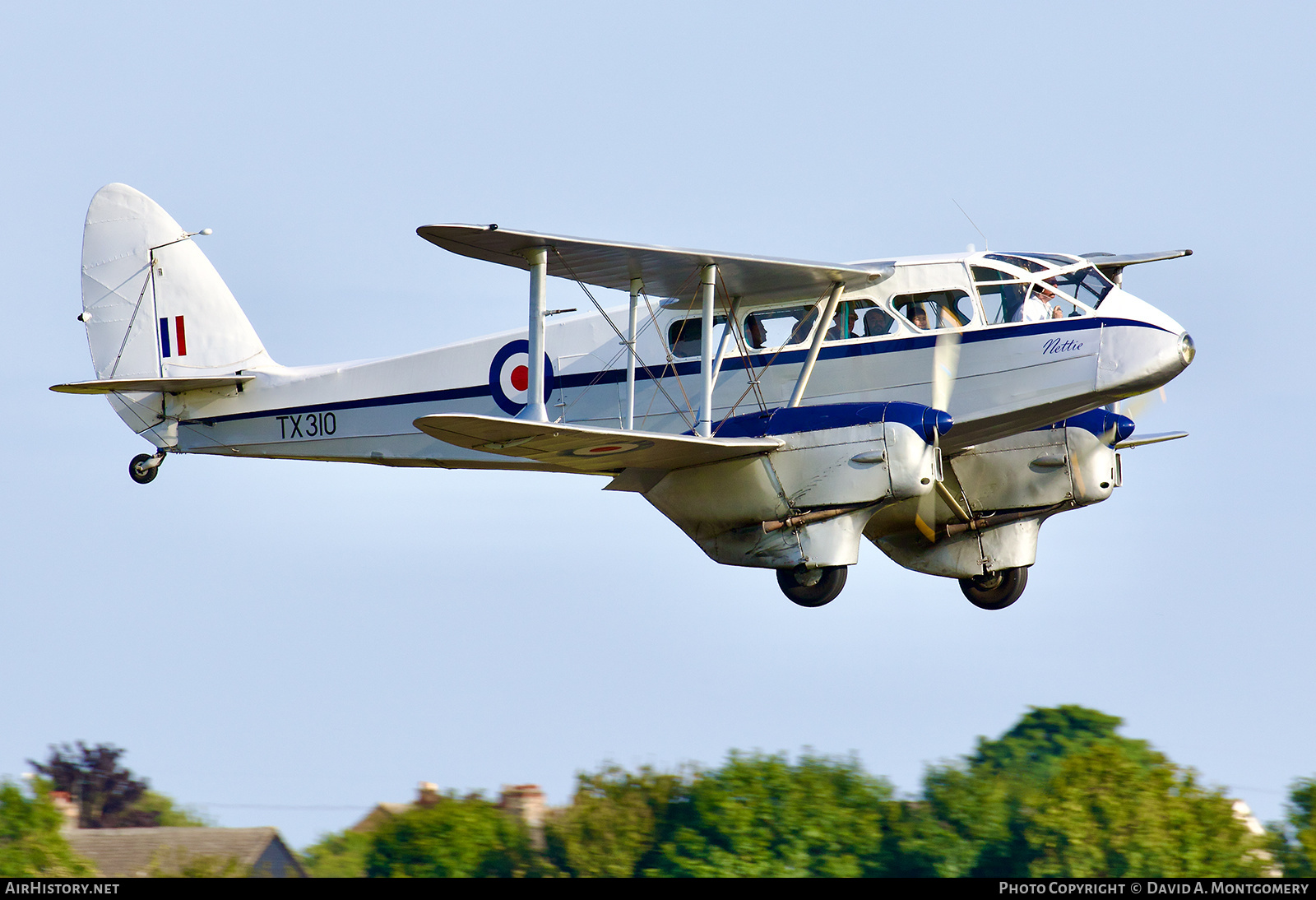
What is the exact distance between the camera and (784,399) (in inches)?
639

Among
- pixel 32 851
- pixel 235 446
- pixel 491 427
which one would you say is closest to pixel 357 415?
pixel 235 446

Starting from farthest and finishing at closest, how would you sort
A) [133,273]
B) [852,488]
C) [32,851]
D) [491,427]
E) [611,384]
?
[32,851], [133,273], [611,384], [852,488], [491,427]

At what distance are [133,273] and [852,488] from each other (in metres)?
10.5

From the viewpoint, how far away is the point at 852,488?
1498 cm

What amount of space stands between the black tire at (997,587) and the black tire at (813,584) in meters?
2.83

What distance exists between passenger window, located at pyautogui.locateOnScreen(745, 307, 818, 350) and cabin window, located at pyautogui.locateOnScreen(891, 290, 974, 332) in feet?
3.17

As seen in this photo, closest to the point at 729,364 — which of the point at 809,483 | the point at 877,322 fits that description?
the point at 877,322

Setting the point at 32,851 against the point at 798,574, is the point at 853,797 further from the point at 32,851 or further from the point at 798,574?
the point at 798,574

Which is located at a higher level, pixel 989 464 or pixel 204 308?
pixel 204 308

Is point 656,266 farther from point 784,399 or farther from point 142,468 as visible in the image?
point 142,468

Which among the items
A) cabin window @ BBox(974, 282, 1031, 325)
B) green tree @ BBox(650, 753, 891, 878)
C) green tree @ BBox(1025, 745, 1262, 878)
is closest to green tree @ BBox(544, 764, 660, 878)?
green tree @ BBox(650, 753, 891, 878)

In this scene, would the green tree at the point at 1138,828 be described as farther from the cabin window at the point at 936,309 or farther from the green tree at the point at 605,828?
the cabin window at the point at 936,309

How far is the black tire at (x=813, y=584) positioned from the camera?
15.7 metres

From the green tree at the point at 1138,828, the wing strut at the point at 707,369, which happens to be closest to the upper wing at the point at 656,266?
the wing strut at the point at 707,369
